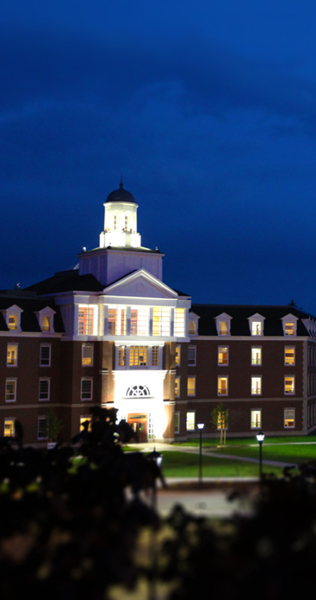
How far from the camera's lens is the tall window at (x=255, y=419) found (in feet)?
236

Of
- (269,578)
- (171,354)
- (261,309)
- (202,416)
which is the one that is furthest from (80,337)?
(269,578)

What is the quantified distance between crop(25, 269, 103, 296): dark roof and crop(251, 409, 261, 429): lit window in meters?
19.7

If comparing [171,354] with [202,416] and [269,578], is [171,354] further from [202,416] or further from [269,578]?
[269,578]

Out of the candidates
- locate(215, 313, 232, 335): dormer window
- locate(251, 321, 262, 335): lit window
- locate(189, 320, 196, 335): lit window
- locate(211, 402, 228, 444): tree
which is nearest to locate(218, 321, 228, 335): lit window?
locate(215, 313, 232, 335): dormer window

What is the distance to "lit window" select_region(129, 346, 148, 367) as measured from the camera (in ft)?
209

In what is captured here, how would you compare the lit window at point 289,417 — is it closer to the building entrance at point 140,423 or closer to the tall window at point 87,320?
the building entrance at point 140,423

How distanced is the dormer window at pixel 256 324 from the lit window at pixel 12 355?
75.0 feet

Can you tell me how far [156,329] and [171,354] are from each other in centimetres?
256

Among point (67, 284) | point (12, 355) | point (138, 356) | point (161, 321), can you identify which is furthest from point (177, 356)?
point (12, 355)

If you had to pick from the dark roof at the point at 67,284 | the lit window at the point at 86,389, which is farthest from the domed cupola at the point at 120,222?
the lit window at the point at 86,389

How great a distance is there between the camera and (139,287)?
6394 cm

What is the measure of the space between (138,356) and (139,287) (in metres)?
5.71

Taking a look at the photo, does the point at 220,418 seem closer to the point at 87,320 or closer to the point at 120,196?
the point at 87,320

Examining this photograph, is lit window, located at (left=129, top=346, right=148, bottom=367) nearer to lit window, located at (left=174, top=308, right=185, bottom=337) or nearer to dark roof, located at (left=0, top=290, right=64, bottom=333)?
lit window, located at (left=174, top=308, right=185, bottom=337)
